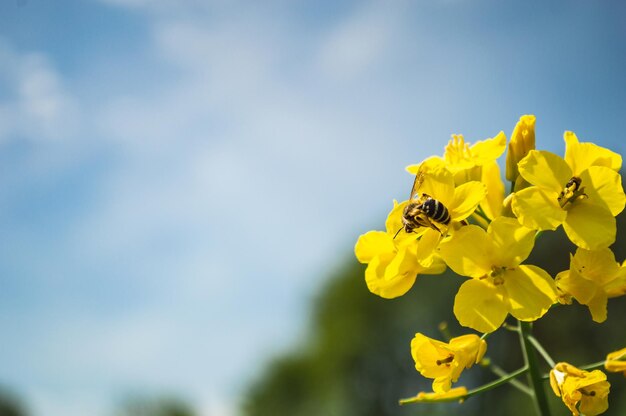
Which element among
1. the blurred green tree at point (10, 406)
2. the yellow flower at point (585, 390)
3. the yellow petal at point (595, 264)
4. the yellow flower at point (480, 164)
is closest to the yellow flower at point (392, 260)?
the yellow flower at point (480, 164)

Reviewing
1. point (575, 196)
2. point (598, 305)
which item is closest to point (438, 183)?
point (575, 196)

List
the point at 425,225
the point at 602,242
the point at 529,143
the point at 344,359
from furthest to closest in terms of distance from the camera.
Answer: the point at 344,359 → the point at 529,143 → the point at 425,225 → the point at 602,242

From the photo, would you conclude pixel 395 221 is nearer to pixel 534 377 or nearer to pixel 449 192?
pixel 449 192

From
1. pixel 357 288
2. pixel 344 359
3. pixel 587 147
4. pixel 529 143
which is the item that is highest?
pixel 357 288

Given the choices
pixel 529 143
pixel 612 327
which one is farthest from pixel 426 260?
pixel 612 327

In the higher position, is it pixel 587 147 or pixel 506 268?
pixel 587 147

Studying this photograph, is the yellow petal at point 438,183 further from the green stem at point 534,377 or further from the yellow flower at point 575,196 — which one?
the green stem at point 534,377

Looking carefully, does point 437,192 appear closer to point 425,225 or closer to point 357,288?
point 425,225

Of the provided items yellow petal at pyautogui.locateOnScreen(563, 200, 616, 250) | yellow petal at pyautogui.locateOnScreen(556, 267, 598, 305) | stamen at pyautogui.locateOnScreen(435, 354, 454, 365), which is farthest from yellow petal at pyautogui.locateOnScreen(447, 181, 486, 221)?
stamen at pyautogui.locateOnScreen(435, 354, 454, 365)
